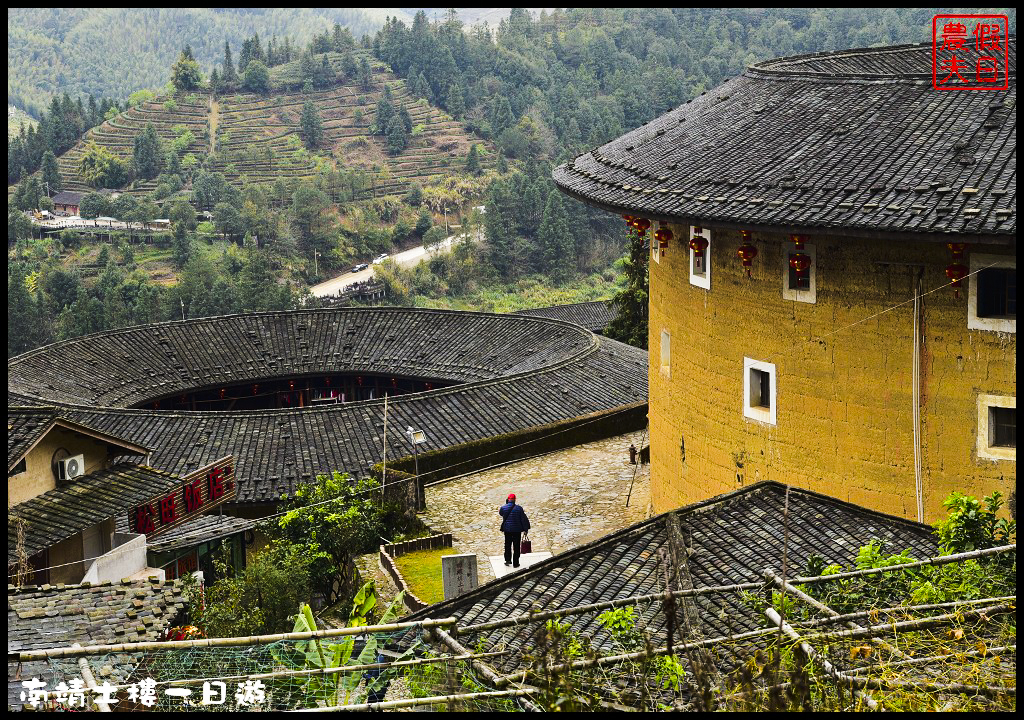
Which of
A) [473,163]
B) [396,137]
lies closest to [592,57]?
[473,163]

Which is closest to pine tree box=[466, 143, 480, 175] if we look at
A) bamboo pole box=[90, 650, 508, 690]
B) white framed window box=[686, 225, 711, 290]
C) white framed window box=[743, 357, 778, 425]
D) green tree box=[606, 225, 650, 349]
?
green tree box=[606, 225, 650, 349]

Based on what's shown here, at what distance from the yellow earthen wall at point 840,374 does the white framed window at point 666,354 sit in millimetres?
429

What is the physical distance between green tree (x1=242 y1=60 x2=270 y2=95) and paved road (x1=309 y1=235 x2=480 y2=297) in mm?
24621

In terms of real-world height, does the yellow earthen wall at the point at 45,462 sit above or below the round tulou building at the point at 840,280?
below

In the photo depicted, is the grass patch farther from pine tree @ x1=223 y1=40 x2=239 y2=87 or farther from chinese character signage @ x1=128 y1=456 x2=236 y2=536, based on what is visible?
pine tree @ x1=223 y1=40 x2=239 y2=87

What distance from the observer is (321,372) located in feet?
132

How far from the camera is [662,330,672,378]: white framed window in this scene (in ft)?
63.9

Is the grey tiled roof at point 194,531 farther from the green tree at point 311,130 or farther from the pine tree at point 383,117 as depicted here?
the pine tree at point 383,117

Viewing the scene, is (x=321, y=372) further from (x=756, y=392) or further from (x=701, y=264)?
(x=756, y=392)

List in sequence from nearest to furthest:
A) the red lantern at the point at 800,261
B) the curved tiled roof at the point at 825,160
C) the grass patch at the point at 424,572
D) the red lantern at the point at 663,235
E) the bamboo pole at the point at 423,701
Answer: the bamboo pole at the point at 423,701, the curved tiled roof at the point at 825,160, the red lantern at the point at 800,261, the red lantern at the point at 663,235, the grass patch at the point at 424,572

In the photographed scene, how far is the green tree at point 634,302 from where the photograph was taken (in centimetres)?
3941

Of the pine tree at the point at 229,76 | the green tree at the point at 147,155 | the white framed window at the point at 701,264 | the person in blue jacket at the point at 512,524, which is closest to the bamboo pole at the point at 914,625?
the white framed window at the point at 701,264

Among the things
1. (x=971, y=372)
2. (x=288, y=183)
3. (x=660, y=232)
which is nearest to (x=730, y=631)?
(x=971, y=372)

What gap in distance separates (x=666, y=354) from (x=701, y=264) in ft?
6.14
